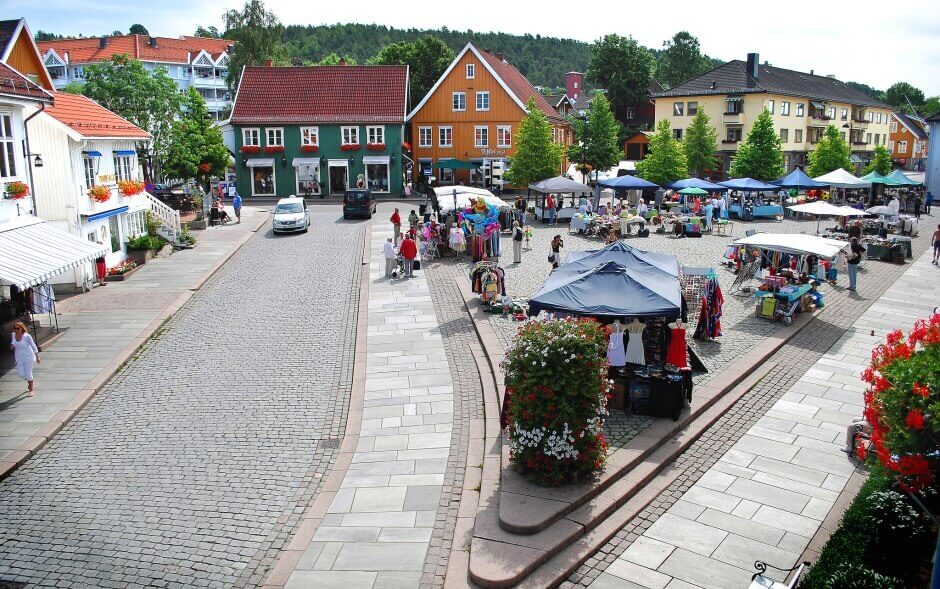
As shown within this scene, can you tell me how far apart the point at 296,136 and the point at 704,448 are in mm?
43095

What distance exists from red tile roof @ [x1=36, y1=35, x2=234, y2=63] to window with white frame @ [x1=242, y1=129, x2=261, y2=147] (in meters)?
52.7

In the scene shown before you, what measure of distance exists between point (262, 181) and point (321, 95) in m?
7.14

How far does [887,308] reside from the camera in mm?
20547

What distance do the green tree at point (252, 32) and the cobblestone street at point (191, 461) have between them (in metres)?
52.5

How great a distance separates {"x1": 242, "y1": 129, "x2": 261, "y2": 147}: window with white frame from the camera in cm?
4947

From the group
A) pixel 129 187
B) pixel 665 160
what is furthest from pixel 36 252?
pixel 665 160

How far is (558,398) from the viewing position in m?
9.58

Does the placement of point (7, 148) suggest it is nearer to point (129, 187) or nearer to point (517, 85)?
point (129, 187)

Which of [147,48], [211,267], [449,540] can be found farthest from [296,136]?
[147,48]

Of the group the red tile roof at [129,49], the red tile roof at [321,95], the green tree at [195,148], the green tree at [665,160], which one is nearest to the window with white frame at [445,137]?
the red tile roof at [321,95]

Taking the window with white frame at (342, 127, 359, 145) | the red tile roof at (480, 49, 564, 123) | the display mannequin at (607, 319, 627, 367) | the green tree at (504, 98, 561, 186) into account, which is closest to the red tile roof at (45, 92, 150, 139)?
the display mannequin at (607, 319, 627, 367)

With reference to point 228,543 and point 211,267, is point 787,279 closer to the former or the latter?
point 228,543

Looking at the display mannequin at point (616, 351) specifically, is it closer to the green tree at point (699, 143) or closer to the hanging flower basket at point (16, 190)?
the hanging flower basket at point (16, 190)

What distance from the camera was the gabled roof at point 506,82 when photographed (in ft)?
172
